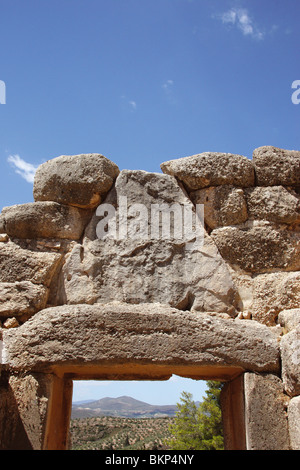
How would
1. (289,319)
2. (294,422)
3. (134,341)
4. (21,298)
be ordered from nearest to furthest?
(294,422)
(134,341)
(289,319)
(21,298)

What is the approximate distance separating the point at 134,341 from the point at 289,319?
1.09 m

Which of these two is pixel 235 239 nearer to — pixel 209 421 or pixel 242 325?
pixel 242 325

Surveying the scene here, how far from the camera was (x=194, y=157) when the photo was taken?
11.9 ft

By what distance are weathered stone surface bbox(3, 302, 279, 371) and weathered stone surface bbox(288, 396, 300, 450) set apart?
0.87ft

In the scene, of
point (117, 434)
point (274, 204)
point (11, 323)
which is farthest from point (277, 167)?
point (117, 434)

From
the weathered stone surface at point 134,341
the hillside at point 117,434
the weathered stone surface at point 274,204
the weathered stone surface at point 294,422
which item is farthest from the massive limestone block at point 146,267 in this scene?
the hillside at point 117,434

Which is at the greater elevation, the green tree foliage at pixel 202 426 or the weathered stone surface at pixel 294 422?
the green tree foliage at pixel 202 426

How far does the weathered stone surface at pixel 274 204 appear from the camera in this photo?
3473 mm

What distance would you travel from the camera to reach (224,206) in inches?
139

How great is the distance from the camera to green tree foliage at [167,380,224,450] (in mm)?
14094

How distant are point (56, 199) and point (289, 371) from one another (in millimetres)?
2166

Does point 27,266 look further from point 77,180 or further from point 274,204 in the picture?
point 274,204

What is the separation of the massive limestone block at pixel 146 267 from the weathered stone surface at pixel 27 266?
124 millimetres

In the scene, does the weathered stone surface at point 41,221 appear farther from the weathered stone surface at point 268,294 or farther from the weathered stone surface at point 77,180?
the weathered stone surface at point 268,294
